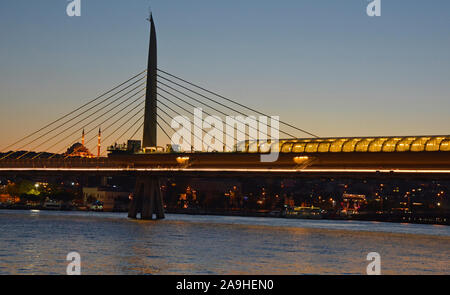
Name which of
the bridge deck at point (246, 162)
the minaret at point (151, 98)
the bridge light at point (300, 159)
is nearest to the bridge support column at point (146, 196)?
the bridge deck at point (246, 162)

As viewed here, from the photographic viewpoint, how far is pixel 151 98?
→ 102062 millimetres

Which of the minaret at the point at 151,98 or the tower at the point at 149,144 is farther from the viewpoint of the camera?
the tower at the point at 149,144

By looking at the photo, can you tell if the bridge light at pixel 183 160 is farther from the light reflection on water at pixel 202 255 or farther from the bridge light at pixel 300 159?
the light reflection on water at pixel 202 255

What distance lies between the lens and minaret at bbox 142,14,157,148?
3917 inches

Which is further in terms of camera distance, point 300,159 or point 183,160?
point 183,160

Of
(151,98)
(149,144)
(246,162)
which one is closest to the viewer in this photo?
(246,162)

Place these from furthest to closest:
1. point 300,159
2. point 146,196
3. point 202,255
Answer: point 146,196 < point 300,159 < point 202,255

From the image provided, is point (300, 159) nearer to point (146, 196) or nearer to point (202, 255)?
point (146, 196)

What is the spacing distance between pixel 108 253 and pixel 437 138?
4370 cm

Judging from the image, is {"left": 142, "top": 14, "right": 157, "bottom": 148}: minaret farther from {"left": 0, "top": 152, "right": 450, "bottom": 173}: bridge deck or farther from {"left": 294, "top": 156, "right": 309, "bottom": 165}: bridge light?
{"left": 294, "top": 156, "right": 309, "bottom": 165}: bridge light

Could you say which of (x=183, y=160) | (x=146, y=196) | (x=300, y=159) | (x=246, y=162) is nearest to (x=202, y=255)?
(x=300, y=159)

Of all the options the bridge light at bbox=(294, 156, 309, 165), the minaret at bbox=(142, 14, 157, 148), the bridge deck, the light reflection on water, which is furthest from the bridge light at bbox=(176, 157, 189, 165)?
the light reflection on water

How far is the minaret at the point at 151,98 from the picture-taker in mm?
99500
